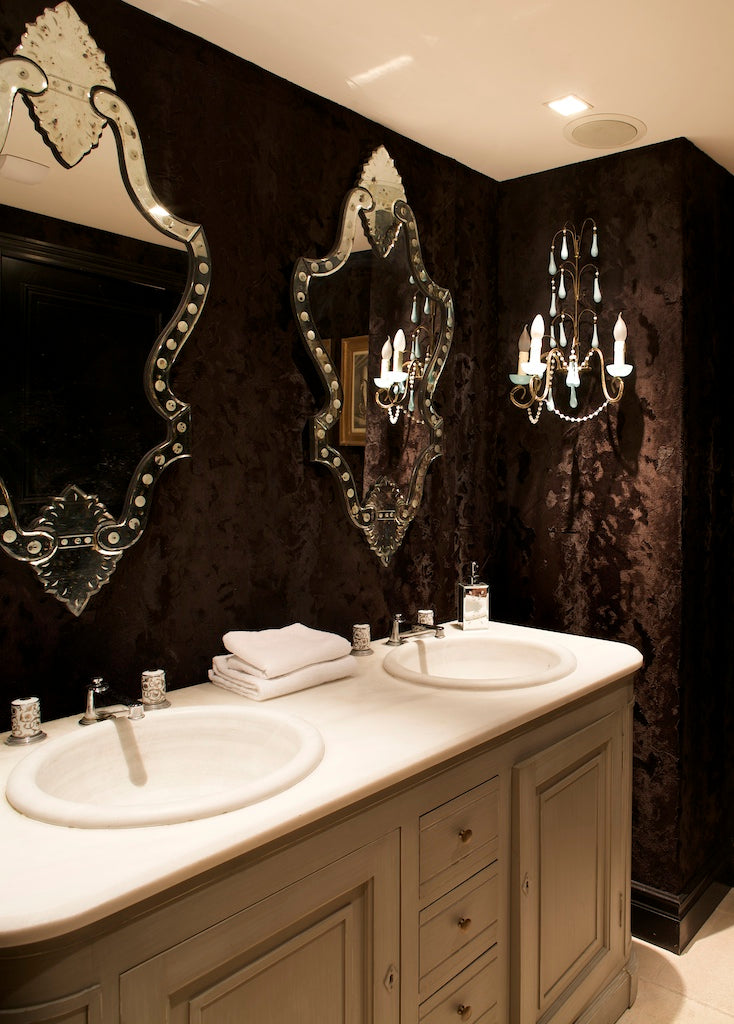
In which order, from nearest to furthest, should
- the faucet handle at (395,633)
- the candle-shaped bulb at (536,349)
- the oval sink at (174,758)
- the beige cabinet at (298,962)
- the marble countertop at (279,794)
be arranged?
the marble countertop at (279,794), the beige cabinet at (298,962), the oval sink at (174,758), the faucet handle at (395,633), the candle-shaped bulb at (536,349)

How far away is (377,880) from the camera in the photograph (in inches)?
50.9

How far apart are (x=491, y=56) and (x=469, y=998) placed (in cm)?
206

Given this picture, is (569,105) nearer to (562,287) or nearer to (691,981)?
(562,287)

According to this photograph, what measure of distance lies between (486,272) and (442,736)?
1786mm

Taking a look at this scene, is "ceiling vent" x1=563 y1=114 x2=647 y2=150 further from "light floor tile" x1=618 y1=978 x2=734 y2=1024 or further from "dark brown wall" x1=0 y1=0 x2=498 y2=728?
"light floor tile" x1=618 y1=978 x2=734 y2=1024

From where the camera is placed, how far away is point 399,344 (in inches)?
89.7

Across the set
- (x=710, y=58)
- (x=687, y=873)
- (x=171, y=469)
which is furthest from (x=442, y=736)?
(x=710, y=58)

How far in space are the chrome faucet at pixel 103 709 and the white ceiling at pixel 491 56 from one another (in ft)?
4.54

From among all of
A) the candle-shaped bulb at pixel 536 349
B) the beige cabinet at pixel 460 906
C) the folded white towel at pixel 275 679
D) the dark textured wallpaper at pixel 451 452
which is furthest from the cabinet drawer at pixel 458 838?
the candle-shaped bulb at pixel 536 349

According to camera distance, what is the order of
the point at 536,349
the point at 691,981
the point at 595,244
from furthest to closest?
the point at 595,244 < the point at 536,349 < the point at 691,981

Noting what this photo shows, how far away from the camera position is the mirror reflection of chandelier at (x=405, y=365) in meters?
2.22

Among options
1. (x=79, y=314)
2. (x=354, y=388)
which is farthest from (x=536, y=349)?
(x=79, y=314)

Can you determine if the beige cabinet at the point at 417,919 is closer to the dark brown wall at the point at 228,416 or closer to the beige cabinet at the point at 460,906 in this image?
the beige cabinet at the point at 460,906

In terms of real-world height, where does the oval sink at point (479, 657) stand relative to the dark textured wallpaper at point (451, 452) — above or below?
below
